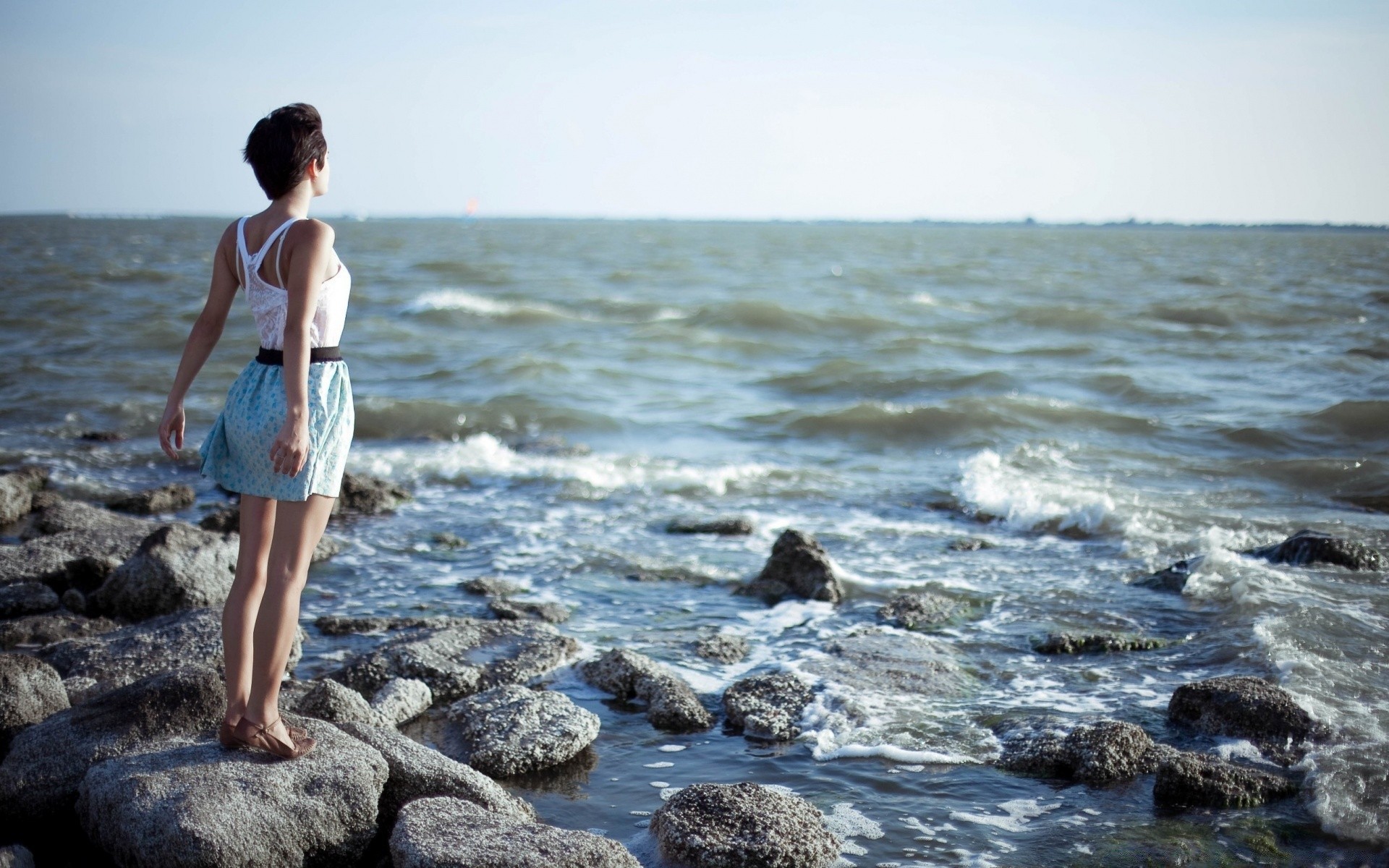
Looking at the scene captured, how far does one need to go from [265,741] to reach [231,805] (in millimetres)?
268

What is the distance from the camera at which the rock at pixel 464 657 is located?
547cm

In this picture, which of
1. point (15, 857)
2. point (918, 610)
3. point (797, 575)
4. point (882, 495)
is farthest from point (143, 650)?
point (882, 495)

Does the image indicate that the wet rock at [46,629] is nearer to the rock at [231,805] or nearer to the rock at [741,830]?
the rock at [231,805]

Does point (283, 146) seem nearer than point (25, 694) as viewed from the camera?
Yes

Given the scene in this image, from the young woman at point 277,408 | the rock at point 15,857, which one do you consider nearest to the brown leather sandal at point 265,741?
the young woman at point 277,408

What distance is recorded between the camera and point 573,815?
4.30 meters

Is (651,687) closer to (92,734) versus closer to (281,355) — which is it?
(92,734)

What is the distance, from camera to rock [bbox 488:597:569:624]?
6.76 metres

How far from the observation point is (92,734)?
13.2 feet

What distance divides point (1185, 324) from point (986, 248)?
188ft

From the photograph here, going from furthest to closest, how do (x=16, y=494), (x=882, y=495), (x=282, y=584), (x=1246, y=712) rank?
(x=882, y=495) < (x=16, y=494) < (x=1246, y=712) < (x=282, y=584)

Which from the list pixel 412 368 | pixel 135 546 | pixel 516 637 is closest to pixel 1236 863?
pixel 516 637

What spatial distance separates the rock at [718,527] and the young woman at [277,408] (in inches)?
223

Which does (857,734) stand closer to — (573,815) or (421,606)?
(573,815)
